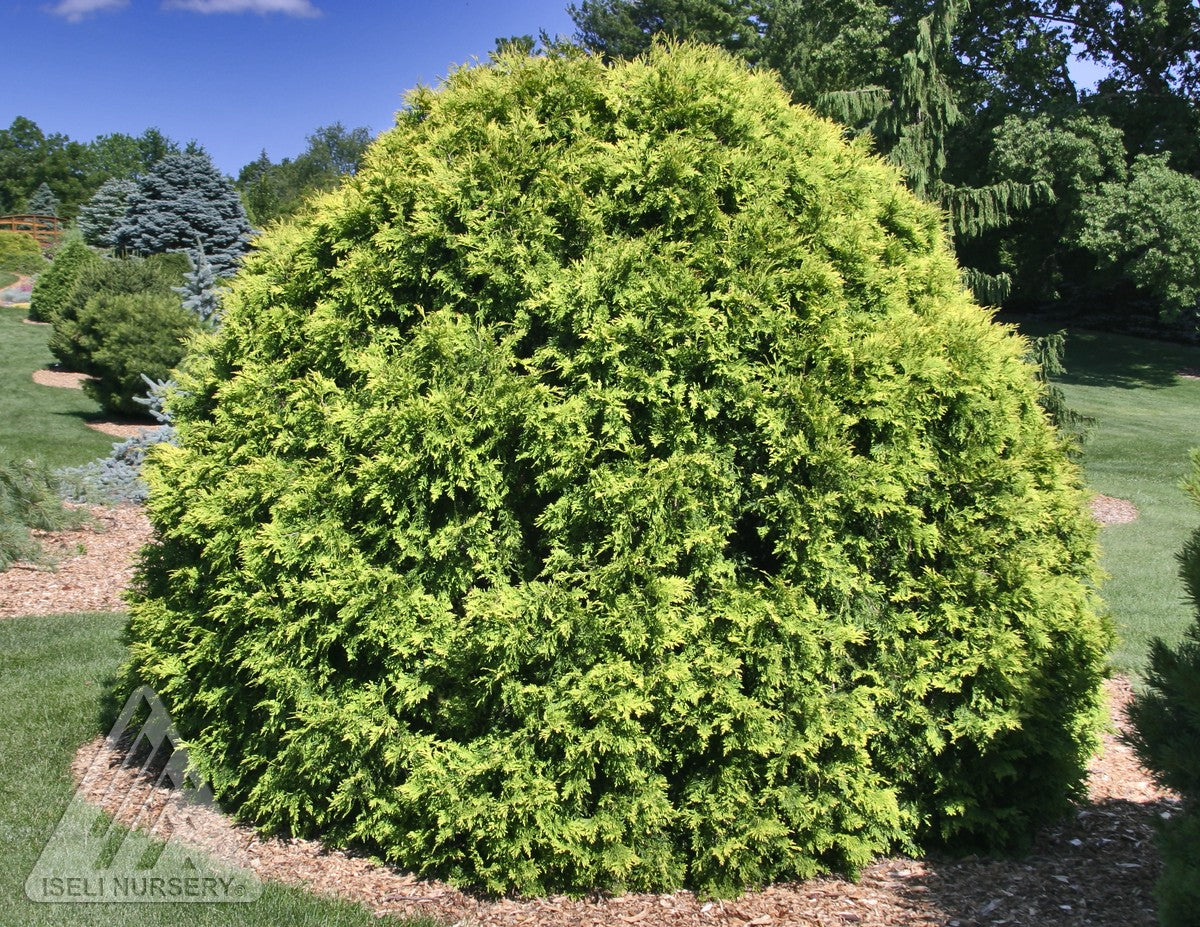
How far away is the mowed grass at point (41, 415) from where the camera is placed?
18.5 metres

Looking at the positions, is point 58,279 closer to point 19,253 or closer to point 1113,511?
point 19,253

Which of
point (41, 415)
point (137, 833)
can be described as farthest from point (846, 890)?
point (41, 415)

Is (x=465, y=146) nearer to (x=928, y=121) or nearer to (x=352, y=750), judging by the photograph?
(x=352, y=750)

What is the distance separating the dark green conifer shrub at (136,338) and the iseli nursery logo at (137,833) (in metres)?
15.4

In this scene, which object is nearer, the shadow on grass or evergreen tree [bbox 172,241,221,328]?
evergreen tree [bbox 172,241,221,328]

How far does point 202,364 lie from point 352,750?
2.43 meters

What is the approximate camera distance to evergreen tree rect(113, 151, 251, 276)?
32125 millimetres

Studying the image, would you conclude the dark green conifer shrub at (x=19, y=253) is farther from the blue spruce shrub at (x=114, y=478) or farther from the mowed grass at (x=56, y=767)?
the mowed grass at (x=56, y=767)

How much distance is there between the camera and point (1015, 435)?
14.1ft

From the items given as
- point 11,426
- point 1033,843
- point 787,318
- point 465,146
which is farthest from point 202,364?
point 11,426

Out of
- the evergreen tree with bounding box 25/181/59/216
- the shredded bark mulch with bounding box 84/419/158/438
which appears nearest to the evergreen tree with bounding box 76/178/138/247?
the shredded bark mulch with bounding box 84/419/158/438

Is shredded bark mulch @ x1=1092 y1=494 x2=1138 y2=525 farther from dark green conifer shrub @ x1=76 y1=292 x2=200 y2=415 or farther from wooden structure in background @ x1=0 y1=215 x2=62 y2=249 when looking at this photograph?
wooden structure in background @ x1=0 y1=215 x2=62 y2=249

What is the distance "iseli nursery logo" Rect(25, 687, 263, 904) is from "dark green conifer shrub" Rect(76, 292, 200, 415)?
1541 cm

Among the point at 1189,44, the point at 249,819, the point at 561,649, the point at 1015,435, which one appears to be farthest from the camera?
the point at 1189,44
